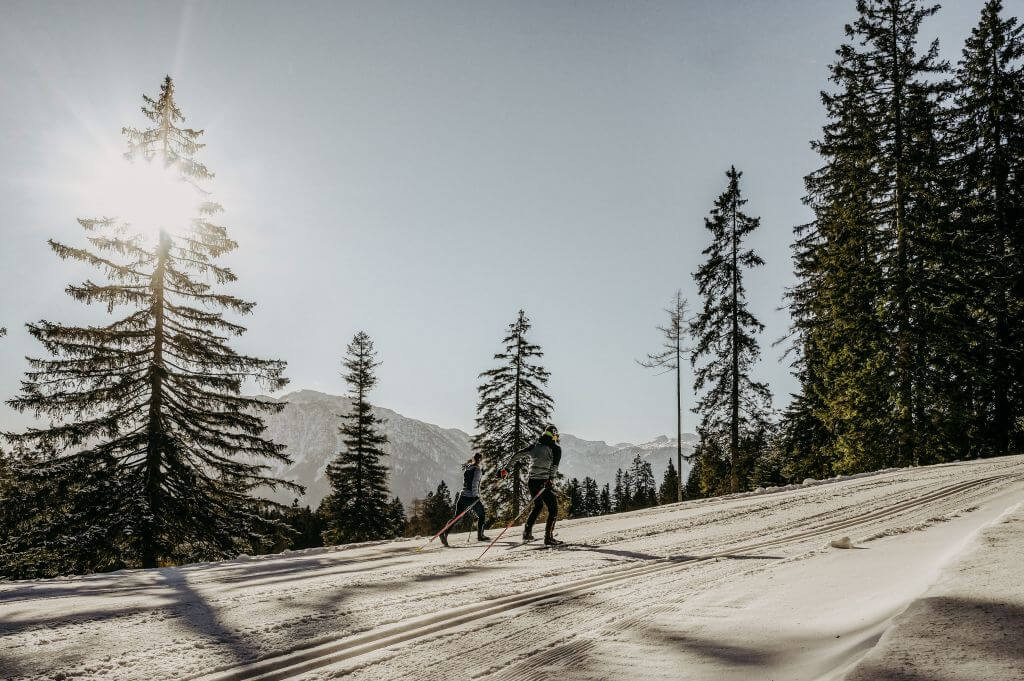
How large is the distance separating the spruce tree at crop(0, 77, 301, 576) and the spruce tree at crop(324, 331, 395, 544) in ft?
44.2

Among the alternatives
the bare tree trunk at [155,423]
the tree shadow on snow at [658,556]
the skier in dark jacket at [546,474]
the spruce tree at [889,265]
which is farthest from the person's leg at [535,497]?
the spruce tree at [889,265]

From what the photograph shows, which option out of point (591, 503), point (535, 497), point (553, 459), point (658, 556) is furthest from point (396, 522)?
point (591, 503)

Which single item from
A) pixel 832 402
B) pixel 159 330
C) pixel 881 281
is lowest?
pixel 832 402

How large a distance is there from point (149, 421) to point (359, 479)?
17128mm

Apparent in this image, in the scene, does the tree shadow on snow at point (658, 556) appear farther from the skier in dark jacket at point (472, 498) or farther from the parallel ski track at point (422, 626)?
the skier in dark jacket at point (472, 498)

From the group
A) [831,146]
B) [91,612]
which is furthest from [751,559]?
[831,146]

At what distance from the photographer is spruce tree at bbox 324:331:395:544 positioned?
3145 centimetres

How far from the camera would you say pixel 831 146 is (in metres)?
24.1

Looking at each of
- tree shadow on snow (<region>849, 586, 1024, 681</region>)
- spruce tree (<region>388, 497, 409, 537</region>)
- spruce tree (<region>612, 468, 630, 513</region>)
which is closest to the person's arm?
tree shadow on snow (<region>849, 586, 1024, 681</region>)

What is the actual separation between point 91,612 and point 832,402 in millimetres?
24971

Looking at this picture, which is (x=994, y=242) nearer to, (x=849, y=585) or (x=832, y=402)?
(x=832, y=402)

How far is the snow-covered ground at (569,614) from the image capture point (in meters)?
3.41

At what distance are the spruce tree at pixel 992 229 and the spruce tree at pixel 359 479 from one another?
28101mm

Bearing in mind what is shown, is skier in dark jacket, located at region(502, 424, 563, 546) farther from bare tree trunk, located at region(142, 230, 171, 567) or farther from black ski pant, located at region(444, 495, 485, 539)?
bare tree trunk, located at region(142, 230, 171, 567)
